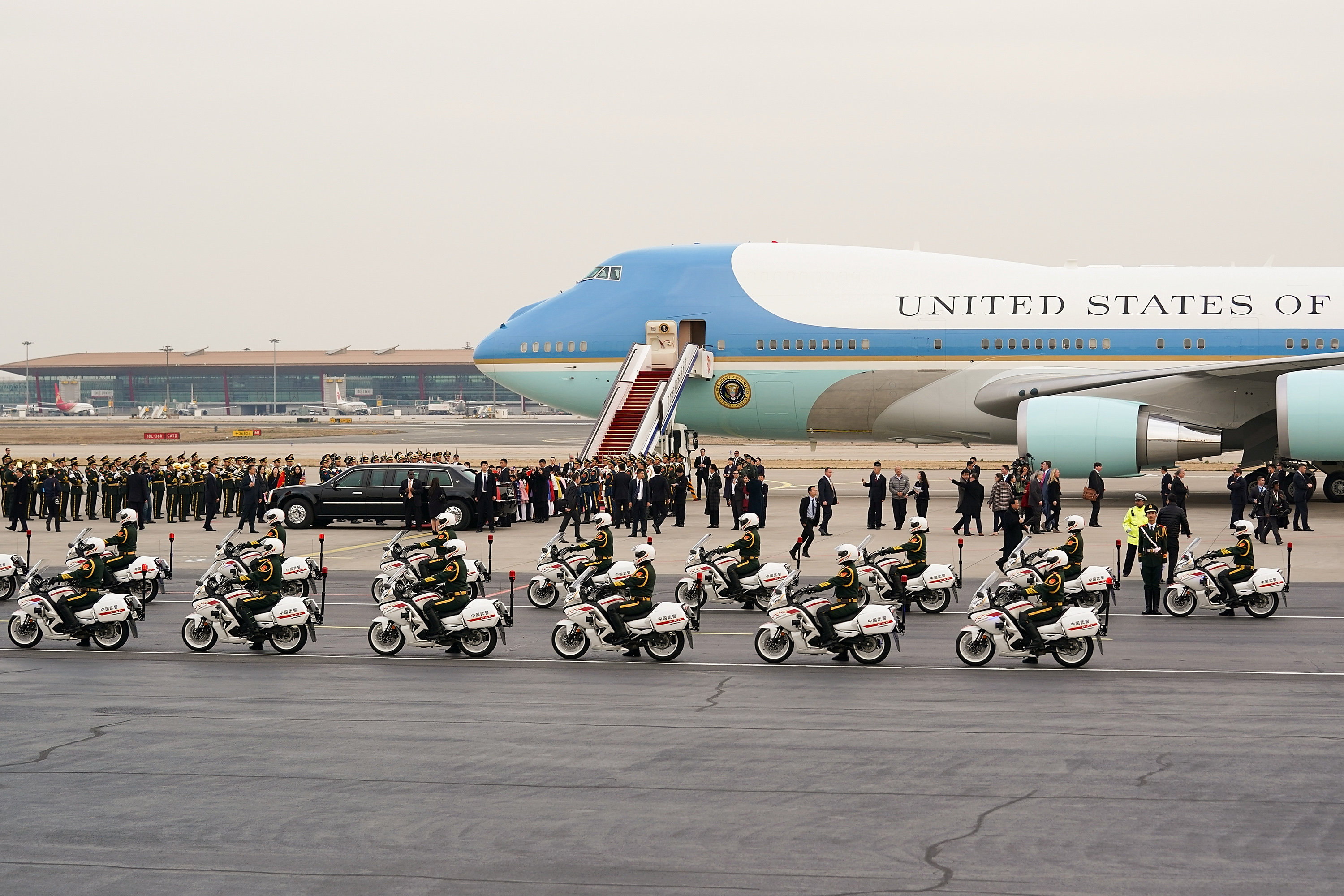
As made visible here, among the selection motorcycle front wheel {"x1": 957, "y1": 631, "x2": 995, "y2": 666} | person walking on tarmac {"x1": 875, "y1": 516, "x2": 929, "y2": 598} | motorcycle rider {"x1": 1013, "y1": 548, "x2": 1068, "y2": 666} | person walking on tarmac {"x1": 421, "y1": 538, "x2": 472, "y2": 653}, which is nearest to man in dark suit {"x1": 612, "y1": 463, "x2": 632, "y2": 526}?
person walking on tarmac {"x1": 875, "y1": 516, "x2": 929, "y2": 598}

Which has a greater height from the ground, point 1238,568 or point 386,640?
point 1238,568

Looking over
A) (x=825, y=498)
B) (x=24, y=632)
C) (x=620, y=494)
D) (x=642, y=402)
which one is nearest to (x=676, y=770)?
(x=24, y=632)

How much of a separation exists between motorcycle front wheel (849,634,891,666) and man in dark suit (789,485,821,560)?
8.05 m

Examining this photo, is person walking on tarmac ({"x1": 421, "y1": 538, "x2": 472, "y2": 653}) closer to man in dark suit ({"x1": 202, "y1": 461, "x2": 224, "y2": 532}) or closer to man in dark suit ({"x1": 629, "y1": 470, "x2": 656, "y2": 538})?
man in dark suit ({"x1": 629, "y1": 470, "x2": 656, "y2": 538})

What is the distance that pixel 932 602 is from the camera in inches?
883

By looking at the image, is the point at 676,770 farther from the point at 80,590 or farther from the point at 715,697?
the point at 80,590

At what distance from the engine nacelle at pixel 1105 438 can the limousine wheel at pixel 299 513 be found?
18.3 metres

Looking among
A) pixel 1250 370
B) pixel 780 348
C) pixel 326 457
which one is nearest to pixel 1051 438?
pixel 1250 370

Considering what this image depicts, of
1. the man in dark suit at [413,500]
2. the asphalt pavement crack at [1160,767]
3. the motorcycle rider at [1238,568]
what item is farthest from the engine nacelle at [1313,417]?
the asphalt pavement crack at [1160,767]

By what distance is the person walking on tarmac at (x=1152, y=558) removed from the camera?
22109 millimetres

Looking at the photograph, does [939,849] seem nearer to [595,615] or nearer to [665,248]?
[595,615]

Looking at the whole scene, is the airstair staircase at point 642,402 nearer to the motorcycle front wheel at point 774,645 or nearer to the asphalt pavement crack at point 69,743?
the motorcycle front wheel at point 774,645

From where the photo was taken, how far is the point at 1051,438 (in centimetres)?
3722

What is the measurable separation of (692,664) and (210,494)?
22.1 m
